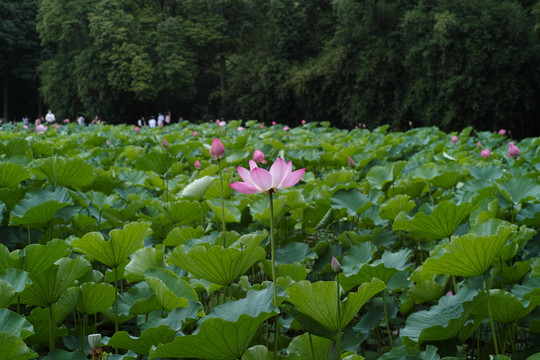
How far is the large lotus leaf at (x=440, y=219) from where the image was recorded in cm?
125

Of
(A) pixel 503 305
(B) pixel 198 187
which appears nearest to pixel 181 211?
(B) pixel 198 187

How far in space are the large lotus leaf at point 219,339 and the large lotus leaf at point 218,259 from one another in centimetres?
18

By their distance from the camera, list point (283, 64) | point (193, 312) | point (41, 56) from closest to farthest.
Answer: point (193, 312), point (283, 64), point (41, 56)

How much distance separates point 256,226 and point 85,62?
19.1 meters

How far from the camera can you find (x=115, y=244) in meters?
1.09

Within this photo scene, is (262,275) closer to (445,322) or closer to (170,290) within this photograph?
(170,290)

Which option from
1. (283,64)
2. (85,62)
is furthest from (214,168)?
(85,62)

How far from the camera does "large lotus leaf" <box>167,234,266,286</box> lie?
0.95 meters

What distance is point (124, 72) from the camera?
57.3 ft

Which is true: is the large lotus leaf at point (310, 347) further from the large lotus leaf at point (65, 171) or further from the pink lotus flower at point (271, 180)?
the large lotus leaf at point (65, 171)

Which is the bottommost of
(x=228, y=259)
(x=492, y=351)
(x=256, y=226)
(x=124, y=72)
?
(x=492, y=351)

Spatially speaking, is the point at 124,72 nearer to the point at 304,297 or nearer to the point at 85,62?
the point at 85,62

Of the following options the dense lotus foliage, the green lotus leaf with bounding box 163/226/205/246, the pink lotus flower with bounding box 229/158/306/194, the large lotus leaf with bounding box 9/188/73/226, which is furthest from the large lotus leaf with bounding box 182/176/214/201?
the pink lotus flower with bounding box 229/158/306/194

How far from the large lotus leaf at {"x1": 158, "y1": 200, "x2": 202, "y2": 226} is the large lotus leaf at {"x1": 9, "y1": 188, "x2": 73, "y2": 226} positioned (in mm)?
289
